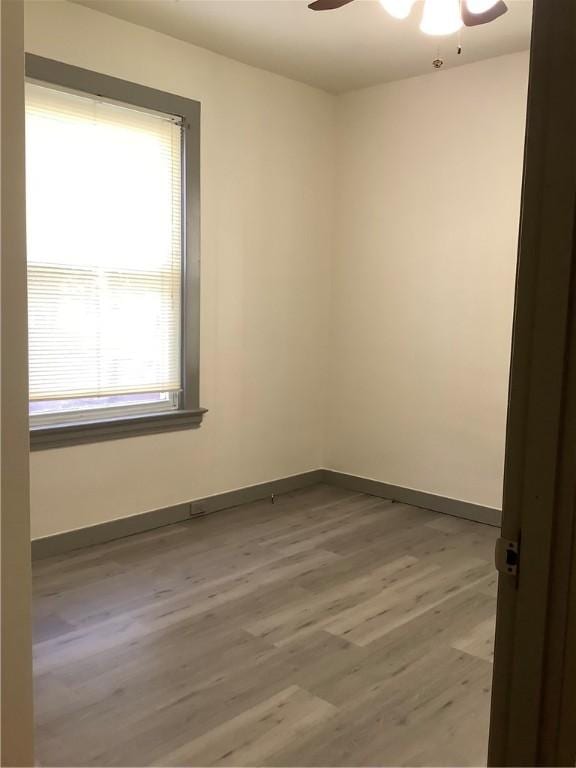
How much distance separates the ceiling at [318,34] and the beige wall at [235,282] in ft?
0.52

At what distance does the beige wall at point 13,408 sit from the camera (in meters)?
1.43

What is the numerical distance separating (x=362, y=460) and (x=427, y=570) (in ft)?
4.89

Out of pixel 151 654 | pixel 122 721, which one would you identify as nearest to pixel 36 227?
pixel 151 654

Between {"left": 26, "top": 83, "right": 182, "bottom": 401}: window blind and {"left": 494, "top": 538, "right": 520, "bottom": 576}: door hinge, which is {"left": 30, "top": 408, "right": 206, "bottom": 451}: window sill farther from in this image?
{"left": 494, "top": 538, "right": 520, "bottom": 576}: door hinge

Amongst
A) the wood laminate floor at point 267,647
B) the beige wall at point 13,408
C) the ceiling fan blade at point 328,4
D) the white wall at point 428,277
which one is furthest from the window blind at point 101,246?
the beige wall at point 13,408

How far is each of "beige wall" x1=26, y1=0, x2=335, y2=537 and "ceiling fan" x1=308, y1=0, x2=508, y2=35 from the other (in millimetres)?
1346

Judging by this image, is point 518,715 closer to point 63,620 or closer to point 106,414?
point 63,620

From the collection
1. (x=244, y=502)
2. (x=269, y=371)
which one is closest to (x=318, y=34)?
(x=269, y=371)

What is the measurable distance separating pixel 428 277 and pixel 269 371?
122 cm

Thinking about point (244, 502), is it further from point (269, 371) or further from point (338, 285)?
point (338, 285)

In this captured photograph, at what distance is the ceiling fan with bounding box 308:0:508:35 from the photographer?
8.58ft

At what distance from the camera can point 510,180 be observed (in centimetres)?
404

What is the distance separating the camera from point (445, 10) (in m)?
2.66

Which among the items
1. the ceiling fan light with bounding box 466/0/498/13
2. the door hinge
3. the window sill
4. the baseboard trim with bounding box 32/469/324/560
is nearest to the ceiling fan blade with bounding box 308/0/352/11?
the ceiling fan light with bounding box 466/0/498/13
